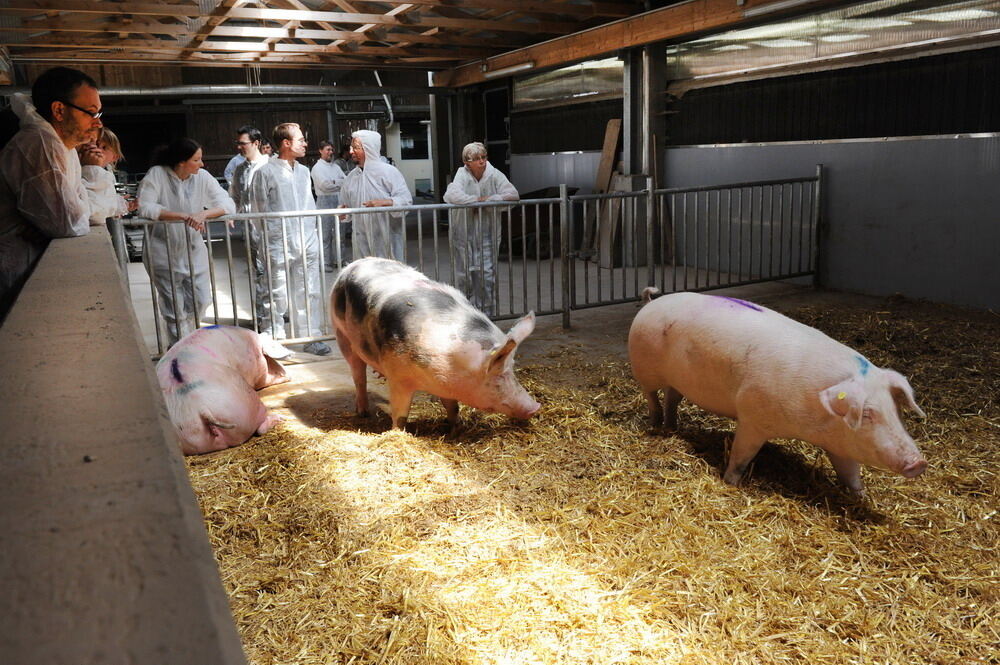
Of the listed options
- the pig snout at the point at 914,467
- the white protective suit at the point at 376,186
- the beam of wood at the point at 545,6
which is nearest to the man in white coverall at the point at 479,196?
the white protective suit at the point at 376,186

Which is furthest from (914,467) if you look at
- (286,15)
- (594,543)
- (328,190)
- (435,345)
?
(328,190)

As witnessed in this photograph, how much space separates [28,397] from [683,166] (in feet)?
31.0

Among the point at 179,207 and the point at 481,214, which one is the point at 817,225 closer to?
the point at 481,214

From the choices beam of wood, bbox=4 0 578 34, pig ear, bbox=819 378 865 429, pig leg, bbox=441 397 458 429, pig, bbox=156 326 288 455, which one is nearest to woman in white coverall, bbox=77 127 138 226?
pig, bbox=156 326 288 455

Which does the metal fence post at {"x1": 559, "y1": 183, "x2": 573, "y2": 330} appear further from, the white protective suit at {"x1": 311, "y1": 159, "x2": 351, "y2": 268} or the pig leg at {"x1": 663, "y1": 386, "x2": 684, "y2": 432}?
the white protective suit at {"x1": 311, "y1": 159, "x2": 351, "y2": 268}

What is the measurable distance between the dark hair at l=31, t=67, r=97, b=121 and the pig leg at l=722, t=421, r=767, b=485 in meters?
2.93

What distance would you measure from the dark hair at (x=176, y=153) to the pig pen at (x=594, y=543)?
8.56 ft

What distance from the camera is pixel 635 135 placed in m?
10.1

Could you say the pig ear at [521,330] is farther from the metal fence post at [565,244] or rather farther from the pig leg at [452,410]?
the metal fence post at [565,244]

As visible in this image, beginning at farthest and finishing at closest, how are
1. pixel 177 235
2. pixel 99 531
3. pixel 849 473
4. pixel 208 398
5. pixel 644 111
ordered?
pixel 644 111
pixel 177 235
pixel 208 398
pixel 849 473
pixel 99 531

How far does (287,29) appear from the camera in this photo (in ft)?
32.0

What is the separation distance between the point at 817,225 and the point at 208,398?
6630 millimetres

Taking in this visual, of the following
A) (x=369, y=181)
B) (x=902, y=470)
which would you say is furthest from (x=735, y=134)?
(x=902, y=470)

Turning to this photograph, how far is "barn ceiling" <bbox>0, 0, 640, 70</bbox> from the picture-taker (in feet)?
27.6
